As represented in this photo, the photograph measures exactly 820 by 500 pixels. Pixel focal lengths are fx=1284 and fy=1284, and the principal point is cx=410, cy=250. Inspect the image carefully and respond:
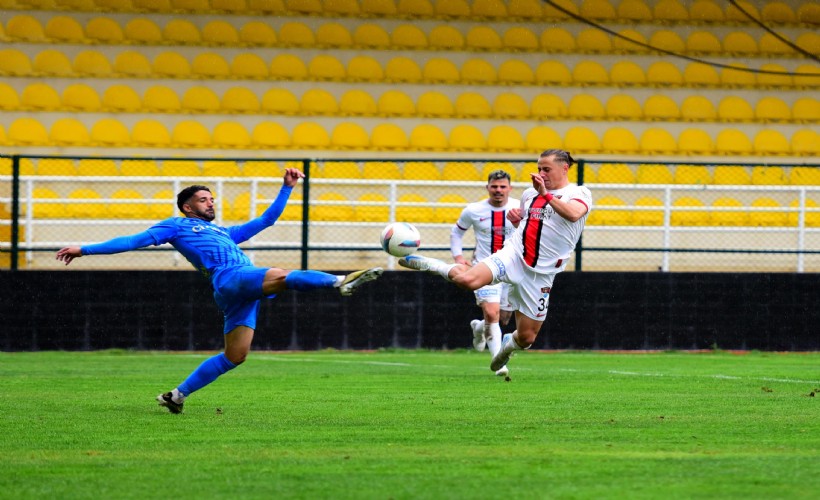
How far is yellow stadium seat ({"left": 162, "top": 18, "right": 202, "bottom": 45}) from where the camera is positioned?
77.0 feet

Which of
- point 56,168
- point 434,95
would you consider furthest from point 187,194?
point 434,95

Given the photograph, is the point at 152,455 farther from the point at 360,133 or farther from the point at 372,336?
the point at 360,133

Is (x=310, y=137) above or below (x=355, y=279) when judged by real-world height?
above

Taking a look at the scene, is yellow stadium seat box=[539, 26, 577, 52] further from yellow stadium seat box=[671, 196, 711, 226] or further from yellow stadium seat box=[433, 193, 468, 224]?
yellow stadium seat box=[433, 193, 468, 224]

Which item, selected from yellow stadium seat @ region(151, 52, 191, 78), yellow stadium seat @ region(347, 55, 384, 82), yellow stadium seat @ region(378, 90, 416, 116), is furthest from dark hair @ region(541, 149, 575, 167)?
yellow stadium seat @ region(151, 52, 191, 78)

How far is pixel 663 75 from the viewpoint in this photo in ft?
80.8

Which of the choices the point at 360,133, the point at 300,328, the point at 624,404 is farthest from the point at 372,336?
the point at 624,404

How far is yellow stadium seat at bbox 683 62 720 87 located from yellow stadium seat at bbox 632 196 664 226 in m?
4.31

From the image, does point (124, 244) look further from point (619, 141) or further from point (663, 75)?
point (663, 75)

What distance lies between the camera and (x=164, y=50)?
2348 centimetres

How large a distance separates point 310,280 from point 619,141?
1581 centimetres

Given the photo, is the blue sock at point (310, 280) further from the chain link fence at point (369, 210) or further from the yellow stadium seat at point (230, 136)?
the yellow stadium seat at point (230, 136)

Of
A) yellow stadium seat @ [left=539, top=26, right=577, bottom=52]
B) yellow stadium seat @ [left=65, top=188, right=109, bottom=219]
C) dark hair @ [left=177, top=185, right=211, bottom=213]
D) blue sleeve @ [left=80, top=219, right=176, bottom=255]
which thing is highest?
yellow stadium seat @ [left=539, top=26, right=577, bottom=52]

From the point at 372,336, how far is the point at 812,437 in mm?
9902
